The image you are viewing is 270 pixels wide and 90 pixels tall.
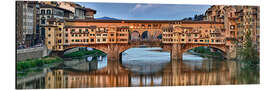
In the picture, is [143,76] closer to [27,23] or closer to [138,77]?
[138,77]

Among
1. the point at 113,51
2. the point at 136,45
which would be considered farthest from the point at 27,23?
the point at 136,45

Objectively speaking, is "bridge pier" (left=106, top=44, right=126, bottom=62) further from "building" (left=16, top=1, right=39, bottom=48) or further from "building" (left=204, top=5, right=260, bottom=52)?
"building" (left=204, top=5, right=260, bottom=52)

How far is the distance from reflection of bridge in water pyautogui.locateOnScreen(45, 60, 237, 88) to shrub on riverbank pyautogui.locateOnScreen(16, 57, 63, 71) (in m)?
0.83

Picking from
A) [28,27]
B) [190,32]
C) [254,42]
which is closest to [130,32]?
[190,32]

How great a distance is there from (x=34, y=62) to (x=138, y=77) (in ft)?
14.8

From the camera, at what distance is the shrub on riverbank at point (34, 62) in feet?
31.4

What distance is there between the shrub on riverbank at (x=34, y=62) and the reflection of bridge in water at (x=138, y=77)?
0.83 meters

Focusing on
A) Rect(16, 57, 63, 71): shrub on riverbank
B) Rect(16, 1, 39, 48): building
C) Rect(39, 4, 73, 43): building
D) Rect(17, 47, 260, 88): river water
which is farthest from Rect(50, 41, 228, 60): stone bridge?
A: Rect(16, 1, 39, 48): building

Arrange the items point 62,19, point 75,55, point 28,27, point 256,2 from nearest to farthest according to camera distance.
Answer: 1. point 256,2
2. point 28,27
3. point 62,19
4. point 75,55

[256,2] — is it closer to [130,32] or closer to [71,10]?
[130,32]

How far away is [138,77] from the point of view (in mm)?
10055

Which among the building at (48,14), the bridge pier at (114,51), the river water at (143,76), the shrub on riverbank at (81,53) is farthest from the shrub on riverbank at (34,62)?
the bridge pier at (114,51)

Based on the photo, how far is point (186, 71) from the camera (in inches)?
437

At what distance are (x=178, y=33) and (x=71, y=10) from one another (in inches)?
258
